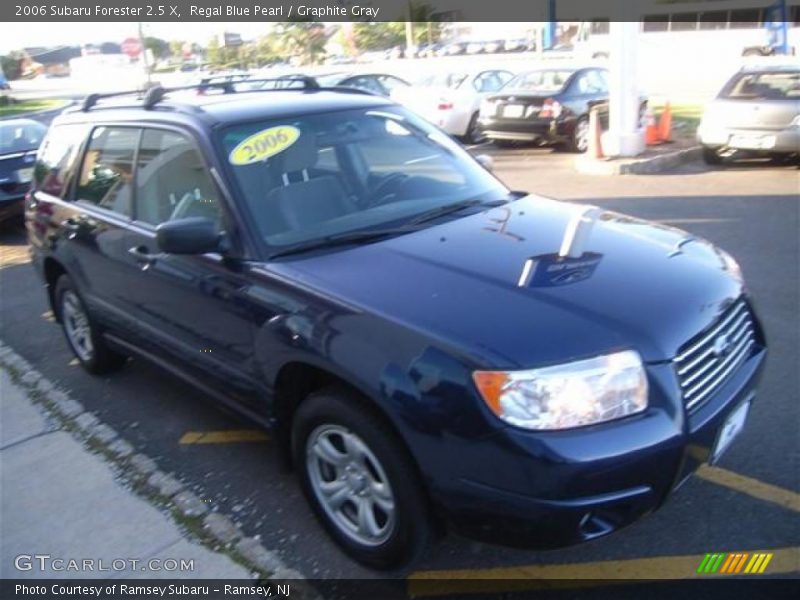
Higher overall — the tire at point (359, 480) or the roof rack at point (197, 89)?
the roof rack at point (197, 89)

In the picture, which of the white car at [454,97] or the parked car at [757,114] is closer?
the parked car at [757,114]

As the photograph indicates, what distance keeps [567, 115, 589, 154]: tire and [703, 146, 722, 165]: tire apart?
222 centimetres

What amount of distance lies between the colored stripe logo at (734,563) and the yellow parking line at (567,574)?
2 centimetres

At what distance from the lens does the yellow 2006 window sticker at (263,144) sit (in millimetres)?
3471

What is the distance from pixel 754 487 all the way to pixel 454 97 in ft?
39.9

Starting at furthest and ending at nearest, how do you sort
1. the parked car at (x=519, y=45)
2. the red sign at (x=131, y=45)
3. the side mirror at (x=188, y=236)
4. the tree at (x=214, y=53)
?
the parked car at (x=519, y=45) < the tree at (x=214, y=53) < the red sign at (x=131, y=45) < the side mirror at (x=188, y=236)

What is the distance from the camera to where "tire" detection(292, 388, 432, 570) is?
8.68 ft

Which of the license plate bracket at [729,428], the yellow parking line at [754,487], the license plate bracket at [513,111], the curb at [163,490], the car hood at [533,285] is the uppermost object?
the car hood at [533,285]

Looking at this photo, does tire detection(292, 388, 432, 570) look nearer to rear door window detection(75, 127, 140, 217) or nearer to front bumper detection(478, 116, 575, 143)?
rear door window detection(75, 127, 140, 217)

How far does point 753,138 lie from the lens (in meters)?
10.2

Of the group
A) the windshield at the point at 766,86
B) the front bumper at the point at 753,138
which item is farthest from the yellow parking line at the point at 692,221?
the windshield at the point at 766,86

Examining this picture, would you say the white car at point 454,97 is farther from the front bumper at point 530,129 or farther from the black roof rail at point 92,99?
the black roof rail at point 92,99

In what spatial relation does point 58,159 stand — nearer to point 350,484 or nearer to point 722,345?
point 350,484

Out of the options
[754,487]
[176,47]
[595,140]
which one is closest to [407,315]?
[754,487]
